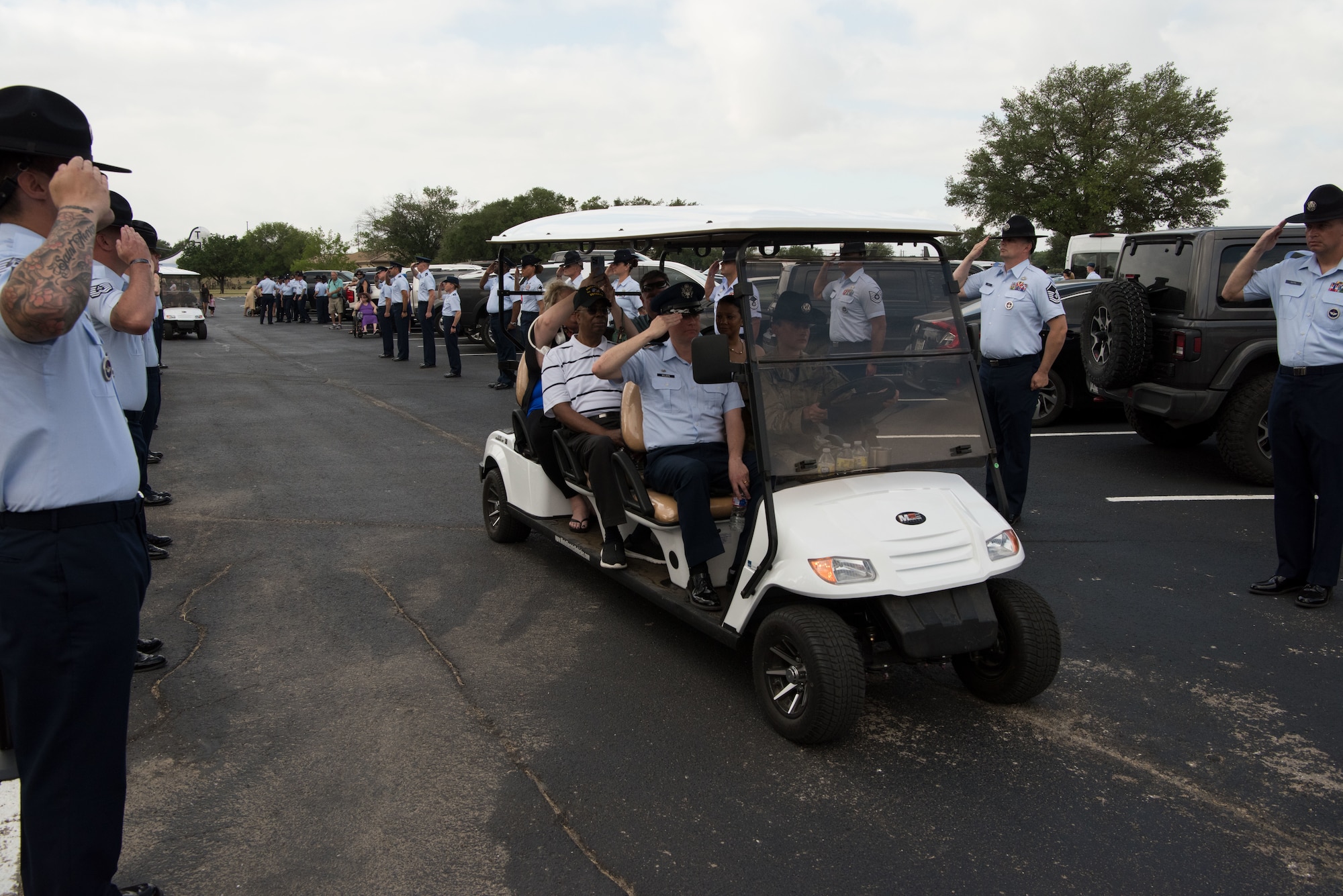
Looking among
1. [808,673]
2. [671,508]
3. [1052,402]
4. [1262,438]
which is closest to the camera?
[808,673]

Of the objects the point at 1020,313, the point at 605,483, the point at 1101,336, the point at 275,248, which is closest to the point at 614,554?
the point at 605,483

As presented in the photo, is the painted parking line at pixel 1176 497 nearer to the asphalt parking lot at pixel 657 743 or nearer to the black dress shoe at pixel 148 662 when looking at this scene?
the asphalt parking lot at pixel 657 743

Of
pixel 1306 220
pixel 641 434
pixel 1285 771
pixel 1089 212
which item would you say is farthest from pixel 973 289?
pixel 1089 212

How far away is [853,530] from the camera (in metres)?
3.87

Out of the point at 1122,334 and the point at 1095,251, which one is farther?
the point at 1095,251

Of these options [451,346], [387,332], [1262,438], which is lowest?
[1262,438]

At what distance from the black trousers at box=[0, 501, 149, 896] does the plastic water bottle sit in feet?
8.82

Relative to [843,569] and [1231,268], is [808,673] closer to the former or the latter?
[843,569]

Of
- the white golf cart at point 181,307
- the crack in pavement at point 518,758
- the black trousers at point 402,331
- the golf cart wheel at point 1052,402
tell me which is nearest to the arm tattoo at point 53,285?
the crack in pavement at point 518,758

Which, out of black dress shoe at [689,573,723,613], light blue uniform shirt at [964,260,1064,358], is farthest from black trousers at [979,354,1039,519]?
black dress shoe at [689,573,723,613]

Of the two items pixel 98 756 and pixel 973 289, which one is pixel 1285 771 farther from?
pixel 973 289

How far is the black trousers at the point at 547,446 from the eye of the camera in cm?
579

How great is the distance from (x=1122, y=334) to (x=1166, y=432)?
1.76 meters

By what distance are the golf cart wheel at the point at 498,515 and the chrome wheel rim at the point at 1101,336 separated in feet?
16.4
